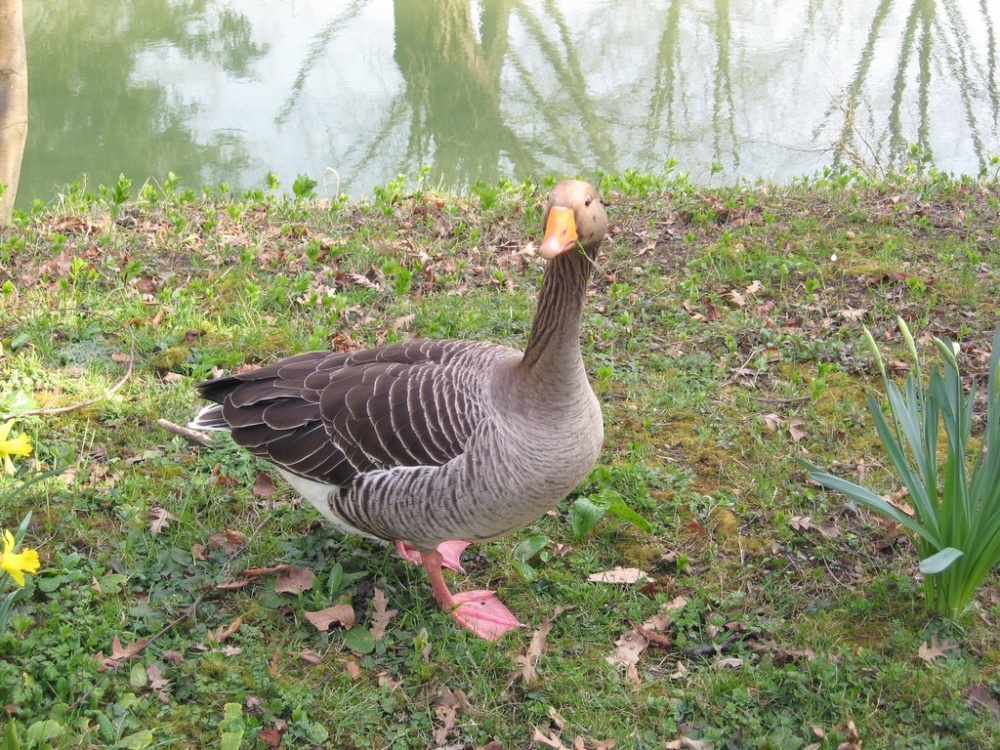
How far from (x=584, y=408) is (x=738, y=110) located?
1119 cm

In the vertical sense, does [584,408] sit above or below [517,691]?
above

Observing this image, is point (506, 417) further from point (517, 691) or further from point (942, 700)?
point (942, 700)

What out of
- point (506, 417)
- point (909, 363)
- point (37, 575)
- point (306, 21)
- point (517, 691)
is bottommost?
point (517, 691)

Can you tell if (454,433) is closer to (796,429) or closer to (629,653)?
(629,653)

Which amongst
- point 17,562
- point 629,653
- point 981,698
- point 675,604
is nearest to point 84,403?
point 17,562

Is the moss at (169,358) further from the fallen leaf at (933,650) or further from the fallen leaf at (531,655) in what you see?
the fallen leaf at (933,650)

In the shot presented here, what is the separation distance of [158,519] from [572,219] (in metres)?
2.40

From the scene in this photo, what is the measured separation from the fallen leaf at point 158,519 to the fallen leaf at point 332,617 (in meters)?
0.89

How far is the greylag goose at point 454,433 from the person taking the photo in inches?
131

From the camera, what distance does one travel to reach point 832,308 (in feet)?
19.1

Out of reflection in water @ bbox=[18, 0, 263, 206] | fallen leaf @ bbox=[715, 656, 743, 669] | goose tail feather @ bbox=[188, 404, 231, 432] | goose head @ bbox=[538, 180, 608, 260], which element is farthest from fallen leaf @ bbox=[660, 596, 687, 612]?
reflection in water @ bbox=[18, 0, 263, 206]

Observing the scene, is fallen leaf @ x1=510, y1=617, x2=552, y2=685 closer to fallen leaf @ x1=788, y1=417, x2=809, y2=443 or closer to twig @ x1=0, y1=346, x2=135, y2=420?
fallen leaf @ x1=788, y1=417, x2=809, y2=443

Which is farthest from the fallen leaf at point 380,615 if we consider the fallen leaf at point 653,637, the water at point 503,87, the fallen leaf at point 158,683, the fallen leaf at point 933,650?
the water at point 503,87

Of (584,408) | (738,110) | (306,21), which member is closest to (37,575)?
(584,408)
